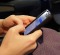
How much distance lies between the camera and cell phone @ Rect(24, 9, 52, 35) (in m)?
0.58

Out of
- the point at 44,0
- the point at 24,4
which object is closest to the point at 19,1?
the point at 24,4

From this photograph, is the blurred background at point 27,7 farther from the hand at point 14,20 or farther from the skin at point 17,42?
the skin at point 17,42

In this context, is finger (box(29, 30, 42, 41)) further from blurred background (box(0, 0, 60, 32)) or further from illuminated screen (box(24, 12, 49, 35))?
blurred background (box(0, 0, 60, 32))

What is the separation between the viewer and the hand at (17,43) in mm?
565

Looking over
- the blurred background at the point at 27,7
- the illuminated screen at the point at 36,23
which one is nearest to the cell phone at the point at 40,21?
the illuminated screen at the point at 36,23

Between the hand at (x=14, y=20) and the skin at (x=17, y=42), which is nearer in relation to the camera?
the skin at (x=17, y=42)

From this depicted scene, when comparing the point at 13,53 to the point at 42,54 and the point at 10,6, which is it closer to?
the point at 42,54

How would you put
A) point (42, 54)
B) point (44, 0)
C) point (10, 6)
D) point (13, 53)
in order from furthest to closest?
point (44, 0), point (10, 6), point (42, 54), point (13, 53)

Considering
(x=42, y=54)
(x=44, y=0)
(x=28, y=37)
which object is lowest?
(x=44, y=0)

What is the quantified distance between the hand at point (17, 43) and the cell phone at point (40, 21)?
0.09 feet

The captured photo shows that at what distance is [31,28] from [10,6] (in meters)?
0.80

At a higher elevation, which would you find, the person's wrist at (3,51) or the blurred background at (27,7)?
the person's wrist at (3,51)

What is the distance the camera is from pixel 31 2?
1.46 meters

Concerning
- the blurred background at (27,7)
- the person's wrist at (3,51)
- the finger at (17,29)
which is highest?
the finger at (17,29)
